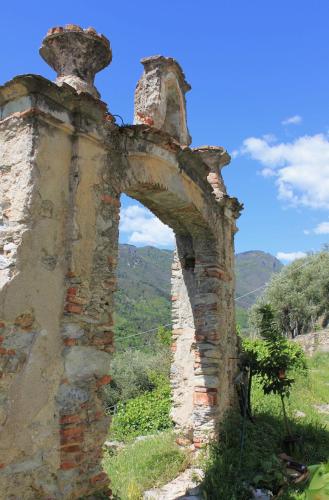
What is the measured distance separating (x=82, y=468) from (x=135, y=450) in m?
3.47

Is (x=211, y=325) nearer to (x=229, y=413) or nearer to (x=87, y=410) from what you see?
(x=229, y=413)

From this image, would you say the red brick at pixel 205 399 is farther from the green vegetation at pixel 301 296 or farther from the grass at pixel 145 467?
the green vegetation at pixel 301 296

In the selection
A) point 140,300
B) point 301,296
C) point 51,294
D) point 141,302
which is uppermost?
point 140,300

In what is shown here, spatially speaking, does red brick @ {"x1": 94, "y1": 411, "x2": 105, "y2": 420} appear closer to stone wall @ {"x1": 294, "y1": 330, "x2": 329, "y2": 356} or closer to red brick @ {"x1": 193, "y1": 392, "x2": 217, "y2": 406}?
red brick @ {"x1": 193, "y1": 392, "x2": 217, "y2": 406}

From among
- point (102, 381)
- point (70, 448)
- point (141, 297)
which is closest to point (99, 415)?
point (102, 381)

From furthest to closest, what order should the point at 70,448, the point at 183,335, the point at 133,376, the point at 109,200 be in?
the point at 133,376 < the point at 183,335 < the point at 109,200 < the point at 70,448

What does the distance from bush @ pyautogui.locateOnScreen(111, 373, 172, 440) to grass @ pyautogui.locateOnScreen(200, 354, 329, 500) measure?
211 cm

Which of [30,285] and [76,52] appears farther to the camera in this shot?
[76,52]

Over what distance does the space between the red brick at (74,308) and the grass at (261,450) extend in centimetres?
280

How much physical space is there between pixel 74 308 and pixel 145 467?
11.0 ft

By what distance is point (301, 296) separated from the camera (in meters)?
26.2

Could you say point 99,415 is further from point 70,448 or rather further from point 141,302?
point 141,302

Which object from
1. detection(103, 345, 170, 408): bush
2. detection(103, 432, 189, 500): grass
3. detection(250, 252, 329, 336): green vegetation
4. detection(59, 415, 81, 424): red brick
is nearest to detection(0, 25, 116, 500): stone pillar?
detection(59, 415, 81, 424): red brick

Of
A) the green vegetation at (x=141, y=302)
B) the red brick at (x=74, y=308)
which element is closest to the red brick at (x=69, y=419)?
the red brick at (x=74, y=308)
